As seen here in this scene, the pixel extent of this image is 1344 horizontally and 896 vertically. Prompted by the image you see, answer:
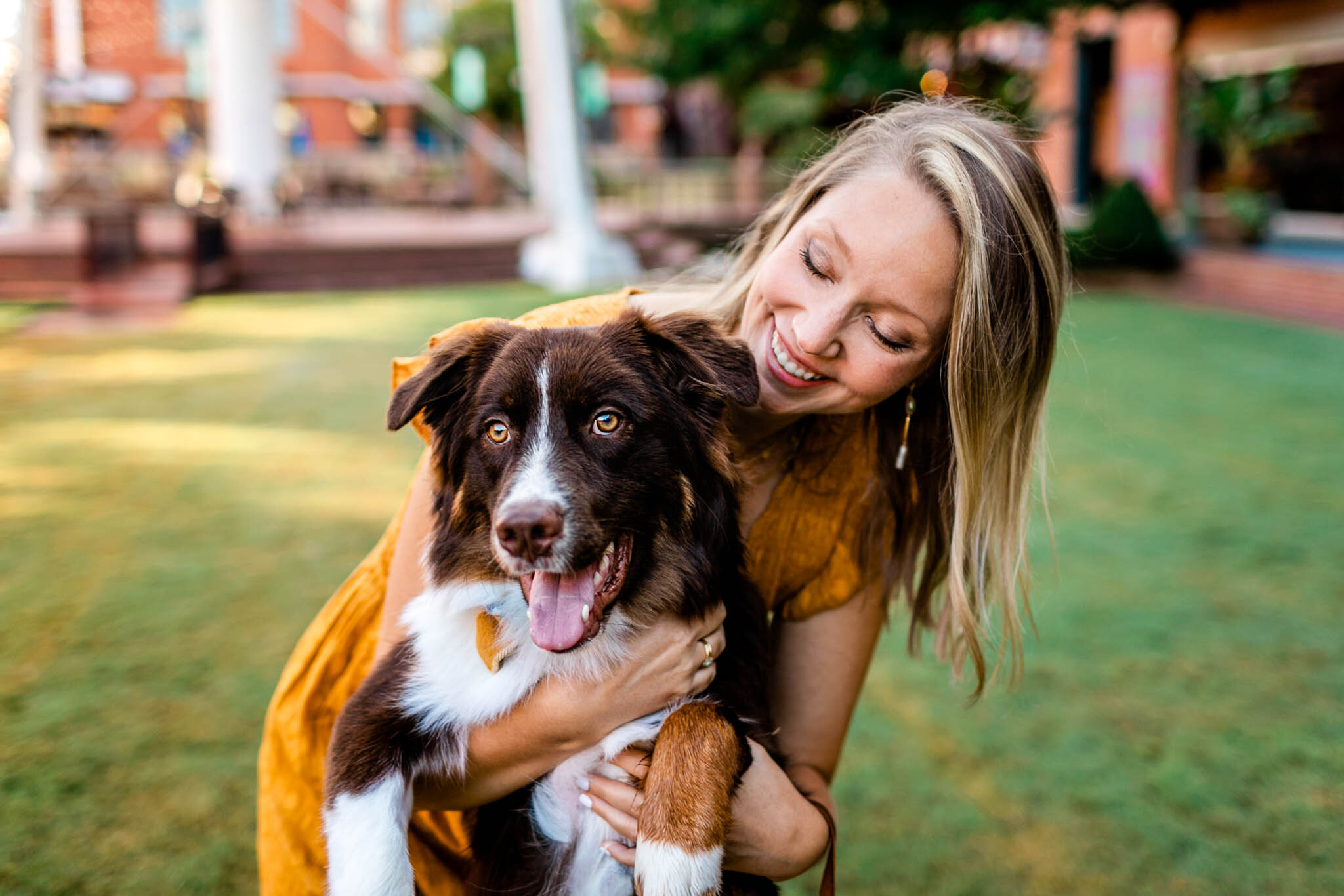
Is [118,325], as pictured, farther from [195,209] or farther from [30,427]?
[30,427]

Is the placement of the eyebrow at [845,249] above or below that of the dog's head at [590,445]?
above

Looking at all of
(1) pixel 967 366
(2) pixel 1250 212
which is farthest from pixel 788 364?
(2) pixel 1250 212

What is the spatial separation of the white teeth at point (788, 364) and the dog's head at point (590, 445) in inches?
7.0

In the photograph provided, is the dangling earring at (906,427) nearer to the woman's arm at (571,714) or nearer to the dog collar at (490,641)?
the woman's arm at (571,714)

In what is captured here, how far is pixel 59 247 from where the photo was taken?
13.9 metres

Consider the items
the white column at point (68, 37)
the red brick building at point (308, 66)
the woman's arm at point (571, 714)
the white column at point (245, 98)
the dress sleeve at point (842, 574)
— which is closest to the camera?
the woman's arm at point (571, 714)

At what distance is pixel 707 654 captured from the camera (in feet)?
7.17

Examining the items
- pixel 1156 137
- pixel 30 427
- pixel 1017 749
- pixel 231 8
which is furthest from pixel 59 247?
pixel 1156 137

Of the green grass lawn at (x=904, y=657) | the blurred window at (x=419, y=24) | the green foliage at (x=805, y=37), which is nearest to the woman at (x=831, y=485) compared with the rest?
the green grass lawn at (x=904, y=657)

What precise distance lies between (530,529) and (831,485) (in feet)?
3.08

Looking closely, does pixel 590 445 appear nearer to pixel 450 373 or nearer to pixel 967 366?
pixel 450 373

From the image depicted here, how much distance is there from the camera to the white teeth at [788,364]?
92.4 inches

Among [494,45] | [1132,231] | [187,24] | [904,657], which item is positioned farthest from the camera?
[494,45]

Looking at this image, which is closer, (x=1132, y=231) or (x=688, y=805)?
(x=688, y=805)
